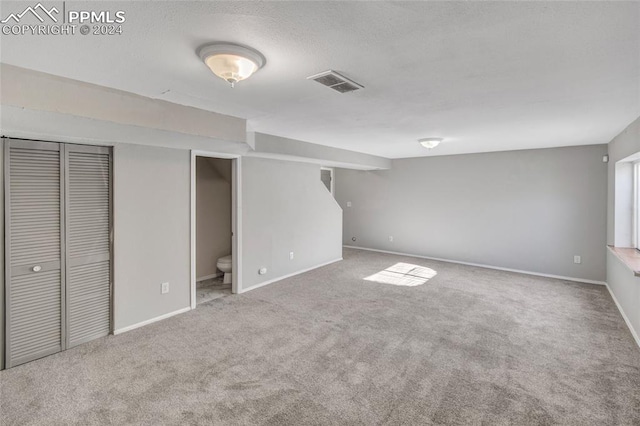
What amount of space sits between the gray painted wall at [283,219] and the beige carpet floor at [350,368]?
3.02 feet

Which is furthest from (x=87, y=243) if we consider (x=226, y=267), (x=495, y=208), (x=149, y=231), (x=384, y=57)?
(x=495, y=208)

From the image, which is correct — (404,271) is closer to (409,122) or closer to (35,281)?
(409,122)

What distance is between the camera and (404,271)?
5.96 metres

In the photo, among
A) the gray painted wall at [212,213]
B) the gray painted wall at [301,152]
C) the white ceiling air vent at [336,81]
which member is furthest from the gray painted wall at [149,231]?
the white ceiling air vent at [336,81]

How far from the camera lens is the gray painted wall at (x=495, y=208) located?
17.0ft

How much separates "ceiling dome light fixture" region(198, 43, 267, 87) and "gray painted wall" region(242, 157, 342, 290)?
2826 mm

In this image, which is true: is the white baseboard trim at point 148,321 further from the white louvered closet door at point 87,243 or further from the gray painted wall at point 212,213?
the gray painted wall at point 212,213

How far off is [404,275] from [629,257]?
→ 2946 millimetres

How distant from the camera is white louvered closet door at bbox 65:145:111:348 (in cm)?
304

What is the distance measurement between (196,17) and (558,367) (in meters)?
3.62

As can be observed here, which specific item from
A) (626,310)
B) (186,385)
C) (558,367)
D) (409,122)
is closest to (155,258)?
(186,385)

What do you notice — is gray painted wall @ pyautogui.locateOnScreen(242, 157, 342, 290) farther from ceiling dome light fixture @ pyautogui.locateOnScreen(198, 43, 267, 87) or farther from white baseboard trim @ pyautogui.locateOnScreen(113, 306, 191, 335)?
ceiling dome light fixture @ pyautogui.locateOnScreen(198, 43, 267, 87)

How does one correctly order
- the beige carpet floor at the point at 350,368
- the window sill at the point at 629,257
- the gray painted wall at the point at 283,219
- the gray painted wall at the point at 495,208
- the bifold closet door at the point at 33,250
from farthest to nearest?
the gray painted wall at the point at 495,208 → the gray painted wall at the point at 283,219 → the window sill at the point at 629,257 → the bifold closet door at the point at 33,250 → the beige carpet floor at the point at 350,368

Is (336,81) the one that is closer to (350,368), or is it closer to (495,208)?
(350,368)
